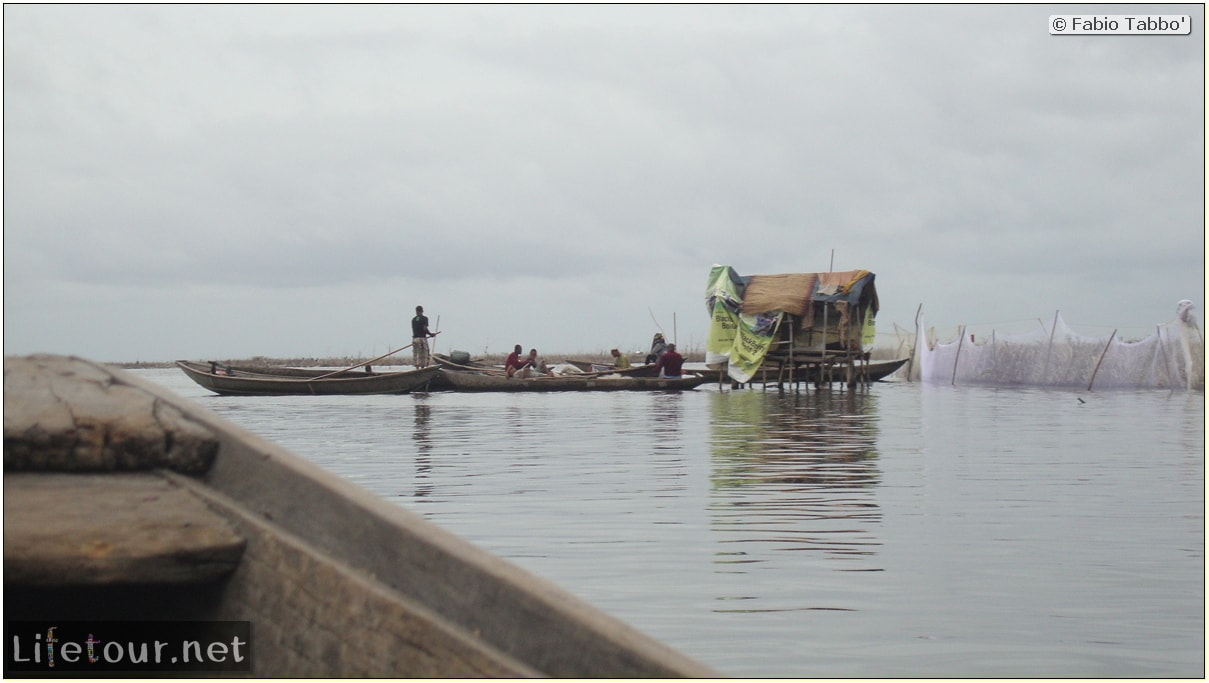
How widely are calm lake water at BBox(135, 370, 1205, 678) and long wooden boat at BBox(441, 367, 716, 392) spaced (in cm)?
1017

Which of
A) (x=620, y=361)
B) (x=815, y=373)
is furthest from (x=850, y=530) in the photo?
(x=815, y=373)

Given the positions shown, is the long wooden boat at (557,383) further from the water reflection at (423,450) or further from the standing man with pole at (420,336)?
the water reflection at (423,450)

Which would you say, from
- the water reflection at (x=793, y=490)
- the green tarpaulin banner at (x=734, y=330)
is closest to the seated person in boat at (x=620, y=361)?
the green tarpaulin banner at (x=734, y=330)

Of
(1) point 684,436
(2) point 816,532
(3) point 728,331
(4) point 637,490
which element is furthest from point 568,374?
(2) point 816,532

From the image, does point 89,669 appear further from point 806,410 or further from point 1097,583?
point 806,410

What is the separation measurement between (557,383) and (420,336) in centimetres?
348

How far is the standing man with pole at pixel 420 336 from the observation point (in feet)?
87.9

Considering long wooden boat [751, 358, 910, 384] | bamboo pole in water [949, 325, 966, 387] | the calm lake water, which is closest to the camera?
the calm lake water

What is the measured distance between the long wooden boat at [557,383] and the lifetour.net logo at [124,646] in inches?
937

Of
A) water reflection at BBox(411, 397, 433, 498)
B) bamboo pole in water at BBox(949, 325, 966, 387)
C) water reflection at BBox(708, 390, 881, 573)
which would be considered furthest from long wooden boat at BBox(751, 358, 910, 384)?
water reflection at BBox(708, 390, 881, 573)

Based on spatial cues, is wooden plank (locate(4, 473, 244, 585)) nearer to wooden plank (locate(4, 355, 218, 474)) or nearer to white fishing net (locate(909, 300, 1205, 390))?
wooden plank (locate(4, 355, 218, 474))

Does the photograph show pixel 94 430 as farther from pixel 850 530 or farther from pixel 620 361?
pixel 620 361

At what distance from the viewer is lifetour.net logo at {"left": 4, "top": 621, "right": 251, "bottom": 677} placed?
1892mm

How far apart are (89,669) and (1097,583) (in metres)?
4.59
